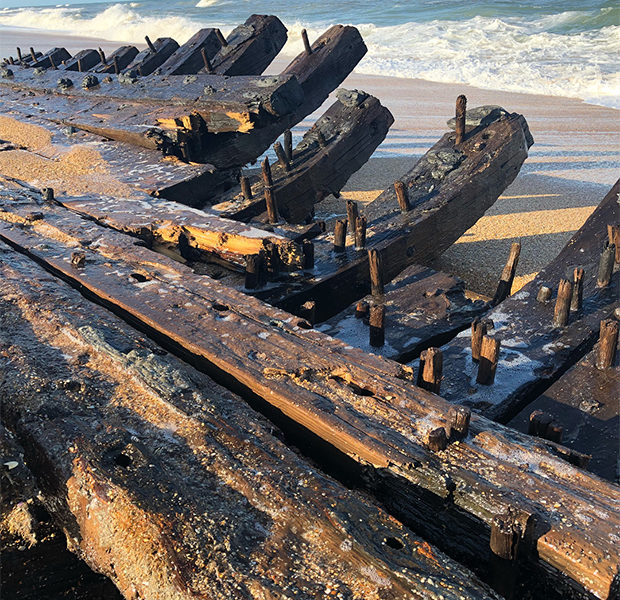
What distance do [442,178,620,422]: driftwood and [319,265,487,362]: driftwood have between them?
0.77ft

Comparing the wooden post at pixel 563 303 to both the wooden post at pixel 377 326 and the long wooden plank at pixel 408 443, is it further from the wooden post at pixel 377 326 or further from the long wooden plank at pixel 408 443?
the long wooden plank at pixel 408 443

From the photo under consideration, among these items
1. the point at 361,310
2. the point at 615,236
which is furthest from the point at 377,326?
the point at 615,236

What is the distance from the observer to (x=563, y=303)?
3.21 m

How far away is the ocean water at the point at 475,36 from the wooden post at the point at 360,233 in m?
15.1

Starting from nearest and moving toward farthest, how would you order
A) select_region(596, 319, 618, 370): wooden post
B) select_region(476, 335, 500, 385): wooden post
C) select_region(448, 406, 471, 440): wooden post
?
select_region(448, 406, 471, 440): wooden post
select_region(476, 335, 500, 385): wooden post
select_region(596, 319, 618, 370): wooden post

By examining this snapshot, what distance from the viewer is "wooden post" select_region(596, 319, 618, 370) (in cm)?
271

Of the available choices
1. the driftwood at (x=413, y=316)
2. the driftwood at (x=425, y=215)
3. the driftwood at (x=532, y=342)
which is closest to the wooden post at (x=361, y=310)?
the driftwood at (x=413, y=316)

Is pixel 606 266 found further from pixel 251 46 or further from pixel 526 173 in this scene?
pixel 526 173

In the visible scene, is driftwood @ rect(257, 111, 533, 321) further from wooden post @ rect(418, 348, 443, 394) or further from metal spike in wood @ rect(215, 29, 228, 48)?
metal spike in wood @ rect(215, 29, 228, 48)

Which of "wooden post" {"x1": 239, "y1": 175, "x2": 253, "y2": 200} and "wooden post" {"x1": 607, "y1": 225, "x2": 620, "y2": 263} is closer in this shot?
"wooden post" {"x1": 607, "y1": 225, "x2": 620, "y2": 263}

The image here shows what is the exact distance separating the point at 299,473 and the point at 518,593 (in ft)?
2.04

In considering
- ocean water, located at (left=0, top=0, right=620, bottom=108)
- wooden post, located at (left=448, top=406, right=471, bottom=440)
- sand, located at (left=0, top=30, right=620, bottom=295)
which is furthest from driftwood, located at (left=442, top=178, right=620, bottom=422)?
ocean water, located at (left=0, top=0, right=620, bottom=108)

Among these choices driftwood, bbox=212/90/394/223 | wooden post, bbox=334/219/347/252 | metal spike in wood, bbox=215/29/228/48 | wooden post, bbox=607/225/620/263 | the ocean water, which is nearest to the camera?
wooden post, bbox=607/225/620/263

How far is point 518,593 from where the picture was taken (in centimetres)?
155
